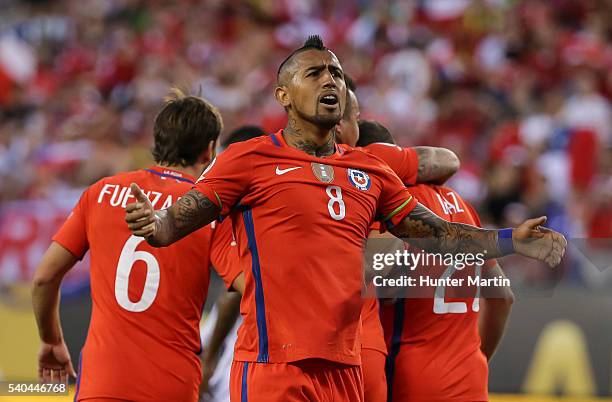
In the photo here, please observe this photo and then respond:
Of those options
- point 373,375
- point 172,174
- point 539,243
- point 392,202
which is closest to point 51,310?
point 172,174

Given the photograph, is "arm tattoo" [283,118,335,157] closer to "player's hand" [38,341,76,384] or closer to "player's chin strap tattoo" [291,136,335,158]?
"player's chin strap tattoo" [291,136,335,158]

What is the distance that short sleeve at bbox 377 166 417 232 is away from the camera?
380 centimetres

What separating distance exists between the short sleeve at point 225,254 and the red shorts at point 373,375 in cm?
65

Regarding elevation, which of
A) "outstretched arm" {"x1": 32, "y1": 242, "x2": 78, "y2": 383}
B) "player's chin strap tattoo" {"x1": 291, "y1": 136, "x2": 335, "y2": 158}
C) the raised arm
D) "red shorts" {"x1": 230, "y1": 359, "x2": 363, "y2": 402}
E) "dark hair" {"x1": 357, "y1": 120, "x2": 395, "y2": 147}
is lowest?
"red shorts" {"x1": 230, "y1": 359, "x2": 363, "y2": 402}

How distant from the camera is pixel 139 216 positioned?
317cm

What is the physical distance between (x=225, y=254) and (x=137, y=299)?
1.37 ft

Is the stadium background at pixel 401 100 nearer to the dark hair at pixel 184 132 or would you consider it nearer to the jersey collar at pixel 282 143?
the dark hair at pixel 184 132

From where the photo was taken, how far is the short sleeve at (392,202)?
380cm

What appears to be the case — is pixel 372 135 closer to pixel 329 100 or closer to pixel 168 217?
pixel 329 100

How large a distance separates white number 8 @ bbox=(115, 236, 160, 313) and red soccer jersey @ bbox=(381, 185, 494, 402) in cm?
102

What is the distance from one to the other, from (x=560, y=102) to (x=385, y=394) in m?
7.06

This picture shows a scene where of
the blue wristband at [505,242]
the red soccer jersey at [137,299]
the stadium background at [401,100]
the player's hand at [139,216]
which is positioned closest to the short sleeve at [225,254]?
the red soccer jersey at [137,299]

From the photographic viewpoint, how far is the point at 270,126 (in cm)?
1084

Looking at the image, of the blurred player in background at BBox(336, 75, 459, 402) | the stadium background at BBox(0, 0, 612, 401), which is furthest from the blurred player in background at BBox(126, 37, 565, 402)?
the stadium background at BBox(0, 0, 612, 401)
